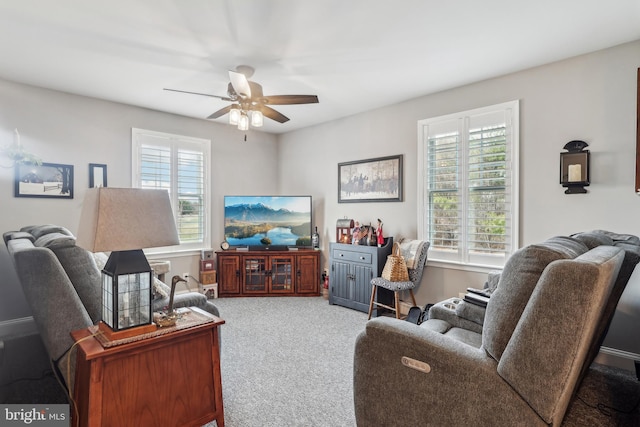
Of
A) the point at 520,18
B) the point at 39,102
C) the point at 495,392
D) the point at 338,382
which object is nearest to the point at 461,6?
the point at 520,18

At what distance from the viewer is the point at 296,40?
8.66 feet

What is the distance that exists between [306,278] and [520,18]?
151 inches

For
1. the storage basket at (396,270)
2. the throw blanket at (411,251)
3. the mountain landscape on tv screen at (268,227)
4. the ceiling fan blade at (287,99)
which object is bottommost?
the storage basket at (396,270)

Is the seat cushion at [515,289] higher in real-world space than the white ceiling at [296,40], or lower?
lower

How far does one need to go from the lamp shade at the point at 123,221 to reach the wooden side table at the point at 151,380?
0.46 m

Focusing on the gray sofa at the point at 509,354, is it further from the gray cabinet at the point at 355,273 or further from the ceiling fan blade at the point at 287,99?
the gray cabinet at the point at 355,273

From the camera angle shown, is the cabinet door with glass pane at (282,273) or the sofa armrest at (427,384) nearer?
the sofa armrest at (427,384)

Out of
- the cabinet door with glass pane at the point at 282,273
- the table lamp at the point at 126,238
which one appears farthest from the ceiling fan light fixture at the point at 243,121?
the cabinet door with glass pane at the point at 282,273

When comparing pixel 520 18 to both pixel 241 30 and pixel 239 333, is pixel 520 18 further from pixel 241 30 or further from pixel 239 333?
pixel 239 333

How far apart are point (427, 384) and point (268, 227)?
3.87 metres

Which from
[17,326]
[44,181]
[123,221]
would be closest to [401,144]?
[123,221]

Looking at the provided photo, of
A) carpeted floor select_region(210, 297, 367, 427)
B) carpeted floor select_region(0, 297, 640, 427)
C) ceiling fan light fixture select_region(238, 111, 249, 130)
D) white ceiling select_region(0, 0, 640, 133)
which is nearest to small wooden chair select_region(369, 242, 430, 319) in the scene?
carpeted floor select_region(210, 297, 367, 427)

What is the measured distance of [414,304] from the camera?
12.5ft

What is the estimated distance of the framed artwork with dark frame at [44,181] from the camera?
350 cm
